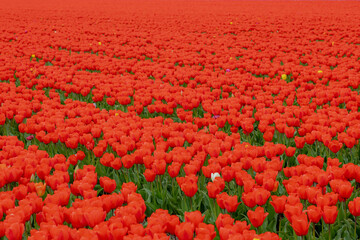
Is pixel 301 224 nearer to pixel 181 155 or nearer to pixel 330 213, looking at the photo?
Result: pixel 330 213

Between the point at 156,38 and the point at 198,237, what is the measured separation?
38.6 ft

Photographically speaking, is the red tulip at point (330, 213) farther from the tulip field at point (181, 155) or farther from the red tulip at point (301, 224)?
the red tulip at point (301, 224)

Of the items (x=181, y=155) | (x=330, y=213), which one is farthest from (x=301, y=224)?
(x=181, y=155)

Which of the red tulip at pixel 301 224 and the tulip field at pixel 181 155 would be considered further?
the tulip field at pixel 181 155

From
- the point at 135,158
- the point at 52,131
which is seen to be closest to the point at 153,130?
the point at 135,158

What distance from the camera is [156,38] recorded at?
13.2m

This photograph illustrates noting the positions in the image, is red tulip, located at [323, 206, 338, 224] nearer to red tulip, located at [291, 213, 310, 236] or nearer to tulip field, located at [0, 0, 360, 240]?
tulip field, located at [0, 0, 360, 240]

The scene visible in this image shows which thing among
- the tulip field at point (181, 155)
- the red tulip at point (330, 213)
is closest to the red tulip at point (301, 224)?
the tulip field at point (181, 155)

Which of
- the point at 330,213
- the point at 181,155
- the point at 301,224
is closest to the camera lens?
the point at 301,224

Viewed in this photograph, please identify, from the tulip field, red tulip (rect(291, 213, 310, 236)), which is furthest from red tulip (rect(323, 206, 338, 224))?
red tulip (rect(291, 213, 310, 236))

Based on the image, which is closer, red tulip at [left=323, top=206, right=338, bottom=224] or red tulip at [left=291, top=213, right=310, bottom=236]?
red tulip at [left=291, top=213, right=310, bottom=236]

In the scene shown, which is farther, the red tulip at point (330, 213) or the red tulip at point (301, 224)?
the red tulip at point (330, 213)

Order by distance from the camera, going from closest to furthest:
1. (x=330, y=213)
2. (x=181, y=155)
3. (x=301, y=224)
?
(x=301, y=224) → (x=330, y=213) → (x=181, y=155)

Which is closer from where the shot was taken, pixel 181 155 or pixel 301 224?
pixel 301 224
